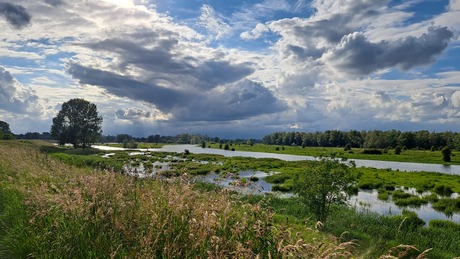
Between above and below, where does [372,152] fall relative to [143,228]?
below

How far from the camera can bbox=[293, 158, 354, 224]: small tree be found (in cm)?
1568

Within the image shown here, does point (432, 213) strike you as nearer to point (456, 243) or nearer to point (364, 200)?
point (364, 200)

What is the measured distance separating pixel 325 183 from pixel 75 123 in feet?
279

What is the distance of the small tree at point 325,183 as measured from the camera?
1568 centimetres

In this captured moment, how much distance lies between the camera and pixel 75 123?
285 ft

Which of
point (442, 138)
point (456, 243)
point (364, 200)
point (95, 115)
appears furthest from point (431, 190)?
point (442, 138)

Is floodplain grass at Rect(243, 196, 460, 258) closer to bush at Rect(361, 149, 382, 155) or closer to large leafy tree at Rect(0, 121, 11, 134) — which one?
bush at Rect(361, 149, 382, 155)

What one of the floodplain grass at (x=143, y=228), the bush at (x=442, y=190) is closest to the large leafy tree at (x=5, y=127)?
the bush at (x=442, y=190)

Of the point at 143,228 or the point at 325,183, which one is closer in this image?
the point at 143,228

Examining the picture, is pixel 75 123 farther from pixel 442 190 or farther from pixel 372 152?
pixel 372 152

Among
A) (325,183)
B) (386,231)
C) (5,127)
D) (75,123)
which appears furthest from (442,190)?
(5,127)

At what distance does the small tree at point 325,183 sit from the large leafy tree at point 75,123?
83.4m

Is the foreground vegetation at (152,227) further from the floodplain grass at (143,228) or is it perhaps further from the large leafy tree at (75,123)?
the large leafy tree at (75,123)

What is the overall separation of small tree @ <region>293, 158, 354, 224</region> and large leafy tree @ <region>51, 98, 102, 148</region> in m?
83.4
